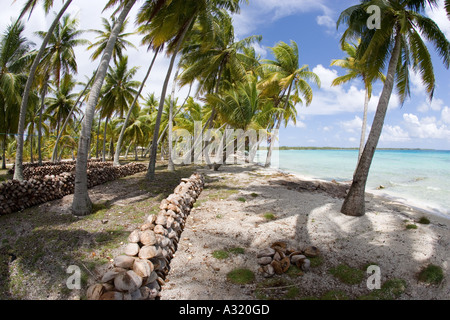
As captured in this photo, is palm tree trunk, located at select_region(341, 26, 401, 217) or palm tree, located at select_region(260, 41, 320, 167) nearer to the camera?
palm tree trunk, located at select_region(341, 26, 401, 217)

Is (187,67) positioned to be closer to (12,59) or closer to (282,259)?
(12,59)

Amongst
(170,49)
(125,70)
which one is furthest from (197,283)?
(125,70)

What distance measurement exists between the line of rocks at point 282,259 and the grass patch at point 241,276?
228 millimetres

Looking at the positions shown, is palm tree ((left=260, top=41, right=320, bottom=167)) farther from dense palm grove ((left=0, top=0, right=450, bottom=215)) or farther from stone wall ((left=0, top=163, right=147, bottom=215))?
stone wall ((left=0, top=163, right=147, bottom=215))

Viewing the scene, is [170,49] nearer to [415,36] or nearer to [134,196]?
[134,196]

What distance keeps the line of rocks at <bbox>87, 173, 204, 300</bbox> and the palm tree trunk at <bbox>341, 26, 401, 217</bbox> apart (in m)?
5.03

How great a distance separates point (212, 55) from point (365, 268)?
48.3 feet

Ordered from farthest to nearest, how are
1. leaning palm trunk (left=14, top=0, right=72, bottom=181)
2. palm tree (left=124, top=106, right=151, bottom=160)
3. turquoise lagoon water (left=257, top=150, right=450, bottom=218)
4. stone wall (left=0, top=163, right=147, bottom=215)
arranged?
palm tree (left=124, top=106, right=151, bottom=160) < turquoise lagoon water (left=257, top=150, right=450, bottom=218) < leaning palm trunk (left=14, top=0, right=72, bottom=181) < stone wall (left=0, top=163, right=147, bottom=215)

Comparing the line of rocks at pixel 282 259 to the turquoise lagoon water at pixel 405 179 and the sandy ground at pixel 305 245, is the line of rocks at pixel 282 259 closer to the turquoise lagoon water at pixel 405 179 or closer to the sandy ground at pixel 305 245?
the sandy ground at pixel 305 245

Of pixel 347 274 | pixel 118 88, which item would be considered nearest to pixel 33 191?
pixel 347 274

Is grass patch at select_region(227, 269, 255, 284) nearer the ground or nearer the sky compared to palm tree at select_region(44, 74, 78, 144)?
nearer the ground

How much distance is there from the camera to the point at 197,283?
361cm

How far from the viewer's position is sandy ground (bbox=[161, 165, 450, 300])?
3.52 meters

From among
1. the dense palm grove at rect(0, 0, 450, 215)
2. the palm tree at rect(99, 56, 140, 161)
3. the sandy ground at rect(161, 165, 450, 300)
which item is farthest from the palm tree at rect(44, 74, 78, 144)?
the sandy ground at rect(161, 165, 450, 300)
